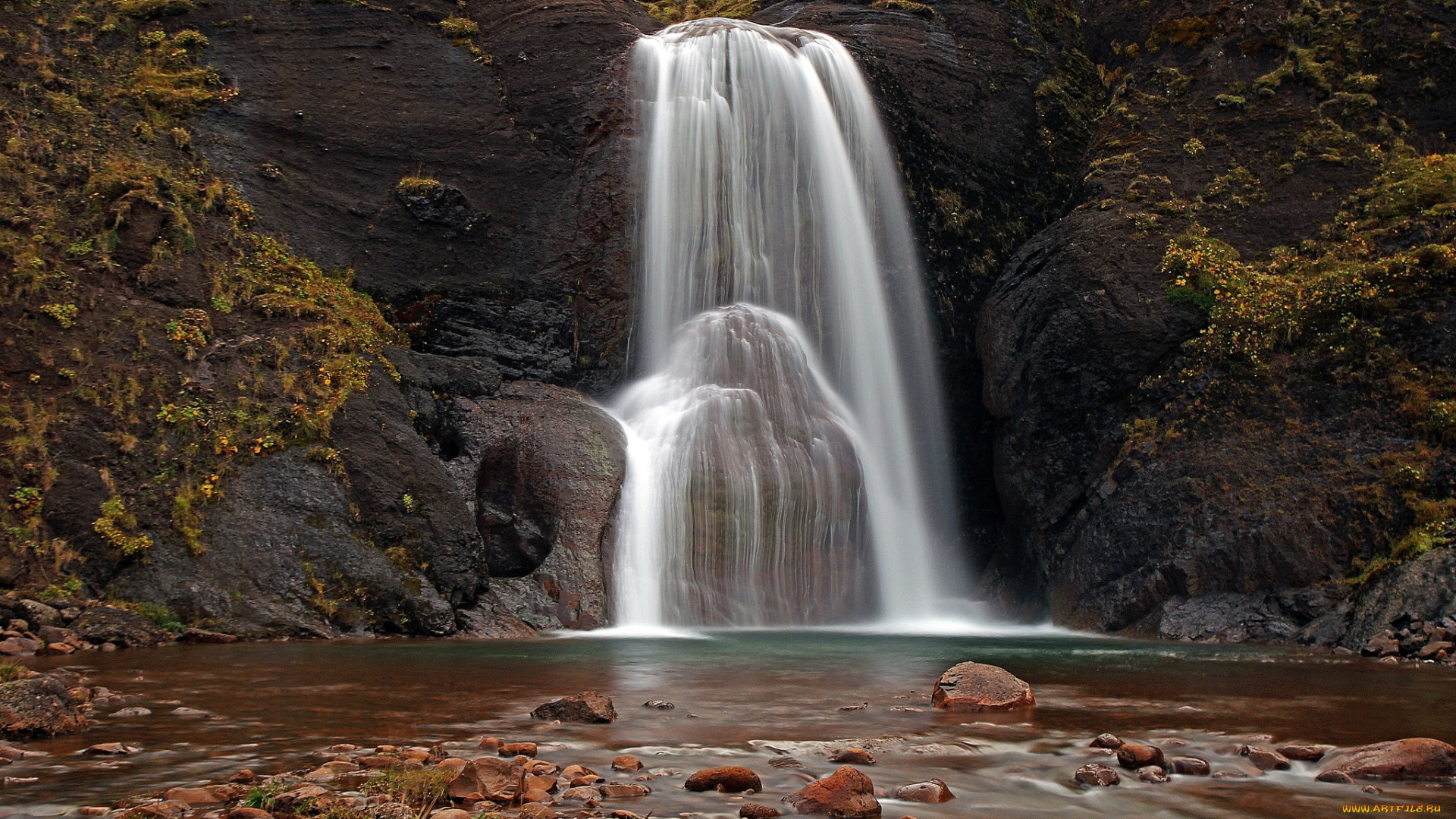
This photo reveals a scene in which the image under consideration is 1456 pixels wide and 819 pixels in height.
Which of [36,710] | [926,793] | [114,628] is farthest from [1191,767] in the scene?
[114,628]

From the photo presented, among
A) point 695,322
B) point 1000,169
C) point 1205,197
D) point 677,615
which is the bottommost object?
point 677,615

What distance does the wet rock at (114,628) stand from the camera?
40.6 feet

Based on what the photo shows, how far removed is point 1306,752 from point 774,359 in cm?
1887

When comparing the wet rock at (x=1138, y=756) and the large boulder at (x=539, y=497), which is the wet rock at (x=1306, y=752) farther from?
the large boulder at (x=539, y=497)

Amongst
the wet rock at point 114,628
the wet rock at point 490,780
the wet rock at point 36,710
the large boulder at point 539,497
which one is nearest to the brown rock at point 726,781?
the wet rock at point 490,780

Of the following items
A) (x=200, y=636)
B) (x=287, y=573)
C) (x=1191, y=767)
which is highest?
(x=287, y=573)

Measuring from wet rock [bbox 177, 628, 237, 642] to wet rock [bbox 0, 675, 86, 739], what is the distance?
7256mm

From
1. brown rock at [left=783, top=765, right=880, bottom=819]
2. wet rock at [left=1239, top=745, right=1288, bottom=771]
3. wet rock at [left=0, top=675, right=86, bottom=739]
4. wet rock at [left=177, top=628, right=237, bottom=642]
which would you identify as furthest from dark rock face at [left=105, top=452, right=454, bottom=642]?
wet rock at [left=1239, top=745, right=1288, bottom=771]

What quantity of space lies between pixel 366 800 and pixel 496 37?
99.0ft

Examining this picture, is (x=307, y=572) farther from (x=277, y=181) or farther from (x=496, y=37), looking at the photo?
(x=496, y=37)

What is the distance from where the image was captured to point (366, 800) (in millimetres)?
4480

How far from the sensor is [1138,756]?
→ 5887 millimetres

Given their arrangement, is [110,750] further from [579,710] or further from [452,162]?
[452,162]

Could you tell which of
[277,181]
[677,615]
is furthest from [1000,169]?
[277,181]
